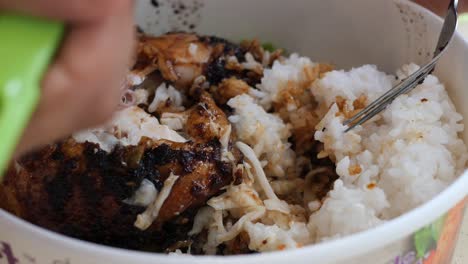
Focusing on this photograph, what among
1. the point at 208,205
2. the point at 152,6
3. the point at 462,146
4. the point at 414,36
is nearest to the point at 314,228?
the point at 208,205

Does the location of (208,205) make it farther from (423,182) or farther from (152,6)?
(152,6)

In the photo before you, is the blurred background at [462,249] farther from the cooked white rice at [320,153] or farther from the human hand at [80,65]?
the human hand at [80,65]

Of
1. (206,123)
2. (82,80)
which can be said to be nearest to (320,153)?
(206,123)

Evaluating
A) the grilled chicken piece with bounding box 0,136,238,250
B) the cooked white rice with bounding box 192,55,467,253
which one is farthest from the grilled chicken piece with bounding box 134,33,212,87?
the grilled chicken piece with bounding box 0,136,238,250

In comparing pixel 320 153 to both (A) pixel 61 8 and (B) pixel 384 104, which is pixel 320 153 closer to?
(B) pixel 384 104

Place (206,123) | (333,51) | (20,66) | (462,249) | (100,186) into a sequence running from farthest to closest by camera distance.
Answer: (333,51), (462,249), (206,123), (100,186), (20,66)

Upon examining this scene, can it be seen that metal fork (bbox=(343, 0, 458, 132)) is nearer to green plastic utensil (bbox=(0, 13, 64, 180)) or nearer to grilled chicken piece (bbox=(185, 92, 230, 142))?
grilled chicken piece (bbox=(185, 92, 230, 142))
